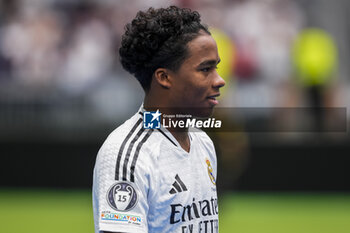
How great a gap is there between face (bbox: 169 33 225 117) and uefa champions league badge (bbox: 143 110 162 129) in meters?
0.11

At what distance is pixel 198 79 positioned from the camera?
361cm

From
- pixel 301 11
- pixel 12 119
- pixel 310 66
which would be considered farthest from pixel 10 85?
pixel 301 11

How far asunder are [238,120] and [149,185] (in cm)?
787

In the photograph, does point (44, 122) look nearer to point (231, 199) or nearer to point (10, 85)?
point (10, 85)

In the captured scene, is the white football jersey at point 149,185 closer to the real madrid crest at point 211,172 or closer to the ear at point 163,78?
the real madrid crest at point 211,172

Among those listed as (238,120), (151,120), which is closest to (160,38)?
(151,120)

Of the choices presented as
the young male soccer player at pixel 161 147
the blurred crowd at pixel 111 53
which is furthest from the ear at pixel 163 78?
the blurred crowd at pixel 111 53

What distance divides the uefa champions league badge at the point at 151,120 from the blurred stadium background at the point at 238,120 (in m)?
6.93

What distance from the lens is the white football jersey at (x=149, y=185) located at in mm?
3355

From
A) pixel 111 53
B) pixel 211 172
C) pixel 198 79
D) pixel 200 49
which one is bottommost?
pixel 211 172

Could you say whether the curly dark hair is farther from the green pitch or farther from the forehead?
the green pitch

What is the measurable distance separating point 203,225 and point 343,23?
1327 cm

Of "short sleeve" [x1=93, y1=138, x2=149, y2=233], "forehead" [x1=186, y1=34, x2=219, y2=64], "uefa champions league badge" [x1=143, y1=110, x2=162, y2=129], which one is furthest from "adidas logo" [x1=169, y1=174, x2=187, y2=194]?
"forehead" [x1=186, y1=34, x2=219, y2=64]

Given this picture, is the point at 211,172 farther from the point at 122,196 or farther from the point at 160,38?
the point at 160,38
